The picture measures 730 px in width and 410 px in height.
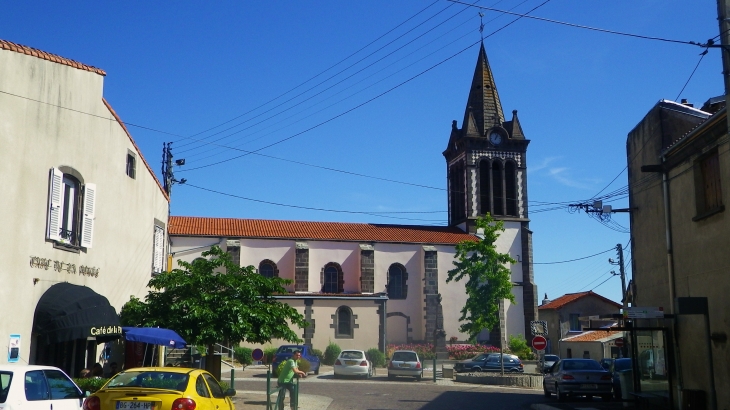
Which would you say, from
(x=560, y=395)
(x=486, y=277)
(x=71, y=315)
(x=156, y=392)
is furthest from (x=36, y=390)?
(x=486, y=277)

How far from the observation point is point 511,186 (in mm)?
57031

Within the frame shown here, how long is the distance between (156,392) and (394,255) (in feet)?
136

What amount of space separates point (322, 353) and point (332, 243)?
7654 millimetres

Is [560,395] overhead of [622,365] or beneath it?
beneath

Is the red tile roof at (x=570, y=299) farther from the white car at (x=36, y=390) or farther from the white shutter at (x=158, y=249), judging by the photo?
the white car at (x=36, y=390)

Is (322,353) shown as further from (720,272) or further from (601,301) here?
(720,272)

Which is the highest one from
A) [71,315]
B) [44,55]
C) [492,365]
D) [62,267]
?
[44,55]

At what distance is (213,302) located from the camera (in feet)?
69.1

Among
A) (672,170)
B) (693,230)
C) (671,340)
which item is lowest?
(671,340)

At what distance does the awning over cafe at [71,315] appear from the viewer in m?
16.3

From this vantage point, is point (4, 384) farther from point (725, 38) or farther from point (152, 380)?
point (725, 38)

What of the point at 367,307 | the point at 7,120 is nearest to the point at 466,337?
the point at 367,307

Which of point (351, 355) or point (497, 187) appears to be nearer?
point (351, 355)

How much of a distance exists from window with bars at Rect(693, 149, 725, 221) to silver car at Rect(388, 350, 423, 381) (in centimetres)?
1838
